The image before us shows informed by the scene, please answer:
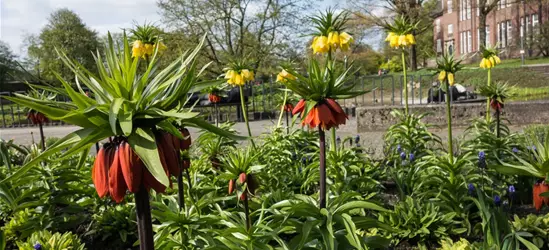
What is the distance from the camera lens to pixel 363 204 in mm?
2119

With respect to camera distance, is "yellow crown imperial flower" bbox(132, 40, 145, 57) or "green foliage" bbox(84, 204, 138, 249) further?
"yellow crown imperial flower" bbox(132, 40, 145, 57)

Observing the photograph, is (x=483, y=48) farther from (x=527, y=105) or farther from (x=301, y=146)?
(x=527, y=105)

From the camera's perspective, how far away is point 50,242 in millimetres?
2949

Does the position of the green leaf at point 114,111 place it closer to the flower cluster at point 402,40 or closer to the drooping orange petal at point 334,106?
the drooping orange petal at point 334,106

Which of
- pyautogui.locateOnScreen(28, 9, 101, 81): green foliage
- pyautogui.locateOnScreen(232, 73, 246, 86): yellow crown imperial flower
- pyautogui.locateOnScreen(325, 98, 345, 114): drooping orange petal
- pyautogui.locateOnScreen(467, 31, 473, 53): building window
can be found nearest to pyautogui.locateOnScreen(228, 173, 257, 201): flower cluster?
pyautogui.locateOnScreen(325, 98, 345, 114): drooping orange petal

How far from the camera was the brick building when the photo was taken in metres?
30.9

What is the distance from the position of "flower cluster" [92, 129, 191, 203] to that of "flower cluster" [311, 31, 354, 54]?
9.03 feet

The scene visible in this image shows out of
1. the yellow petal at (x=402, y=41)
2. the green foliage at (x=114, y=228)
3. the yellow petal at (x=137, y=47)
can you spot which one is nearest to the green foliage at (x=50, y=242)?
the green foliage at (x=114, y=228)

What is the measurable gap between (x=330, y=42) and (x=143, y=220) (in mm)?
2929

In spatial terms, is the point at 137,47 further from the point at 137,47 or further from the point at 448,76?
the point at 448,76

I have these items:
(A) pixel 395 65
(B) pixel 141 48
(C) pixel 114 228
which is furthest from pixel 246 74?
(A) pixel 395 65

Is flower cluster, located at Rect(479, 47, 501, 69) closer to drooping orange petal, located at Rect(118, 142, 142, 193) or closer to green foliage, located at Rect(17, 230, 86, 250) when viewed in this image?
green foliage, located at Rect(17, 230, 86, 250)

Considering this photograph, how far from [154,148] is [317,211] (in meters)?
1.21

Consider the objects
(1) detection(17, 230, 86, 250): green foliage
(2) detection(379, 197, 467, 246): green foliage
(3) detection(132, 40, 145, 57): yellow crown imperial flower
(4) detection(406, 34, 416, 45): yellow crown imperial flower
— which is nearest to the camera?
(1) detection(17, 230, 86, 250): green foliage
